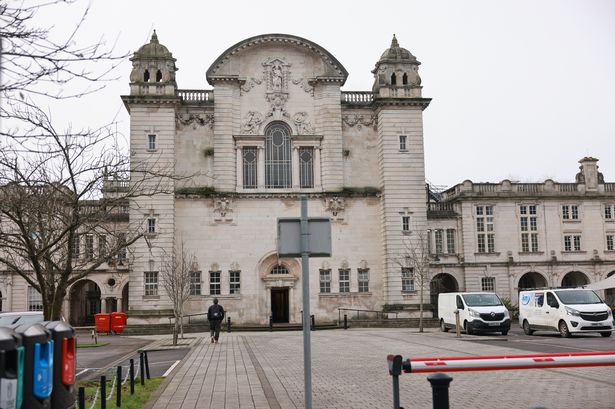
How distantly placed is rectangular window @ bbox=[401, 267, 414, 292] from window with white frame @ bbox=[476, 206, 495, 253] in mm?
10614

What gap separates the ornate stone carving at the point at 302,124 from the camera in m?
45.4

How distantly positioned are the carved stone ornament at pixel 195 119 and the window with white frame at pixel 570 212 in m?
27.1

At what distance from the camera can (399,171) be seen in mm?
44719

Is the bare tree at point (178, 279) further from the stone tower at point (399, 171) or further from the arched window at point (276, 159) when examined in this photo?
the stone tower at point (399, 171)

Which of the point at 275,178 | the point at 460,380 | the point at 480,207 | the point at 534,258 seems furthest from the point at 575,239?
the point at 460,380

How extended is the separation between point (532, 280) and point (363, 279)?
17.6m

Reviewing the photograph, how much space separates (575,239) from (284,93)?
81.3ft

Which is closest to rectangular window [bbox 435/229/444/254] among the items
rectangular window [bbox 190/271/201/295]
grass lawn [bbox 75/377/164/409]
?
rectangular window [bbox 190/271/201/295]

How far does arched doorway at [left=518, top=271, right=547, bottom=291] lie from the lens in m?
54.0

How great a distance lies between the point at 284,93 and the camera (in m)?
45.6

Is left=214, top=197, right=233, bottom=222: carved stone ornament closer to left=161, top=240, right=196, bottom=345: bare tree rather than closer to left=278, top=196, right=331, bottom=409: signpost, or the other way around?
left=161, top=240, right=196, bottom=345: bare tree

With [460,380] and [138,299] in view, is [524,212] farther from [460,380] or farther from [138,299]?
[460,380]

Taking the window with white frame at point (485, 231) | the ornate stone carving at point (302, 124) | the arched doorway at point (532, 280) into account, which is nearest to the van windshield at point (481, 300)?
the ornate stone carving at point (302, 124)

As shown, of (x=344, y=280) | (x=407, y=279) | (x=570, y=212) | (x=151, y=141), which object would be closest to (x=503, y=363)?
(x=407, y=279)
